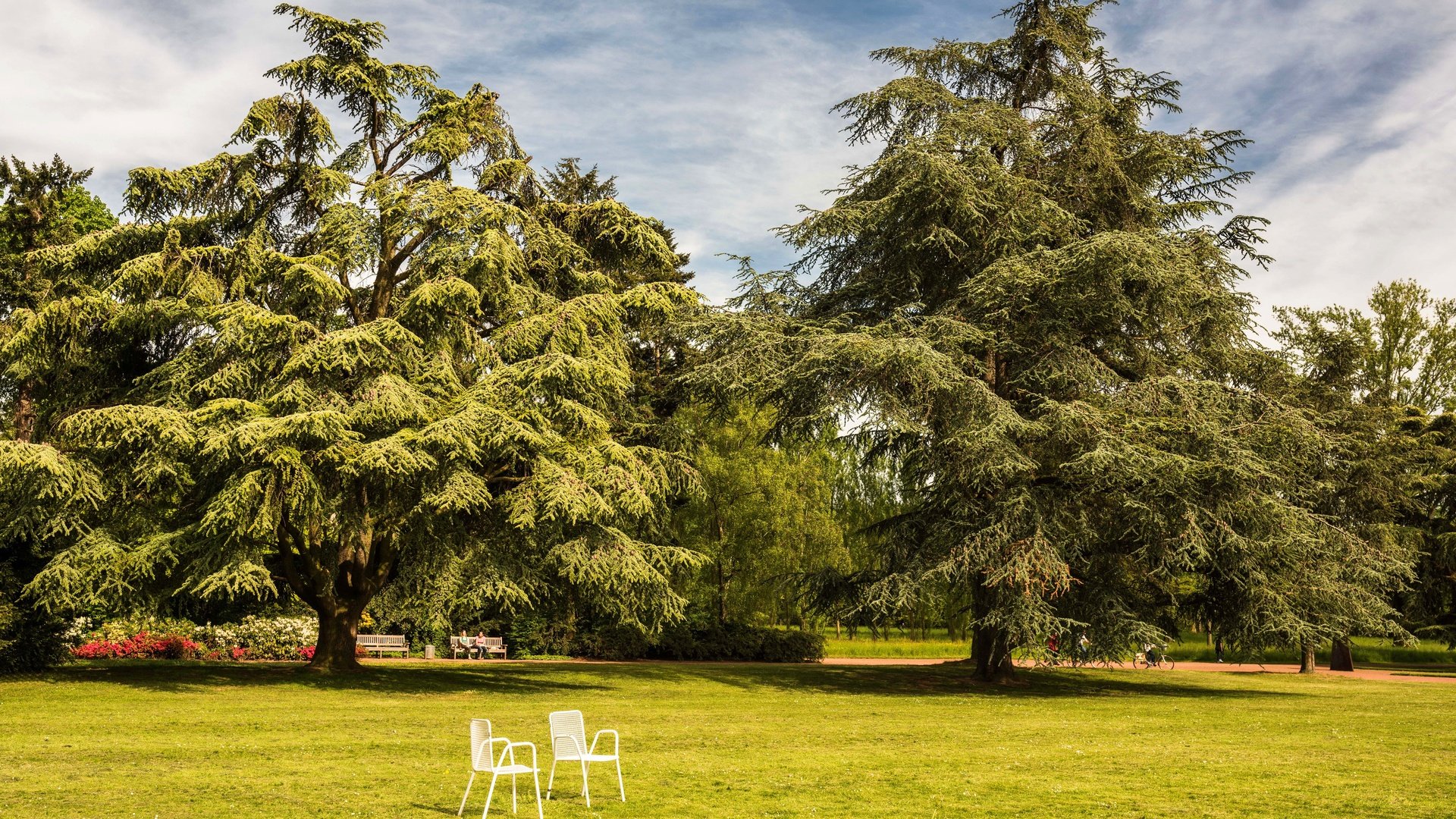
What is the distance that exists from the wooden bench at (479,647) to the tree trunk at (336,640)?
867cm

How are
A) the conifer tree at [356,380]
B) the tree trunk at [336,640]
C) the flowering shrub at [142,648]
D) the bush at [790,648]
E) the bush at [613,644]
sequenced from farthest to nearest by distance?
the bush at [790,648] < the bush at [613,644] < the flowering shrub at [142,648] < the tree trunk at [336,640] < the conifer tree at [356,380]

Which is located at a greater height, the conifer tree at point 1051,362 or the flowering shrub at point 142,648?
the conifer tree at point 1051,362

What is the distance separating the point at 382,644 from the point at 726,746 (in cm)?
2113

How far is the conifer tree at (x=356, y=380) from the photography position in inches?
779

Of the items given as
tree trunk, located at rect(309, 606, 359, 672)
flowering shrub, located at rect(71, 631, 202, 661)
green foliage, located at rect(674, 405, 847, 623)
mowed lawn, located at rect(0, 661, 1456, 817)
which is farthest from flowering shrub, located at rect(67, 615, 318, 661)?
green foliage, located at rect(674, 405, 847, 623)

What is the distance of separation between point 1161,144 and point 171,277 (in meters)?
21.9

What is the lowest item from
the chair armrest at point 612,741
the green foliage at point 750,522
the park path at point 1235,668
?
the park path at point 1235,668

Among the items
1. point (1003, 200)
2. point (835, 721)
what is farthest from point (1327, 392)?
point (835, 721)

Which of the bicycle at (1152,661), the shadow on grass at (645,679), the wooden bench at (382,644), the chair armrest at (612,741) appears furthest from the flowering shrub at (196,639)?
the bicycle at (1152,661)

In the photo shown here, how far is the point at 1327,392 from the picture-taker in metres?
34.9

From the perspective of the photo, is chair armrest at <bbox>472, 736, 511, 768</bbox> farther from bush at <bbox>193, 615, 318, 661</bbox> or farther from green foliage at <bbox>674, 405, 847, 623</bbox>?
green foliage at <bbox>674, 405, 847, 623</bbox>

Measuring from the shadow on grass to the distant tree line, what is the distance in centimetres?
144

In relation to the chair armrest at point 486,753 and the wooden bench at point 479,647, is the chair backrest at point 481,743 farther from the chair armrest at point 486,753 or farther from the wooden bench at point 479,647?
the wooden bench at point 479,647

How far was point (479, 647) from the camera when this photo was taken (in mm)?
33062
